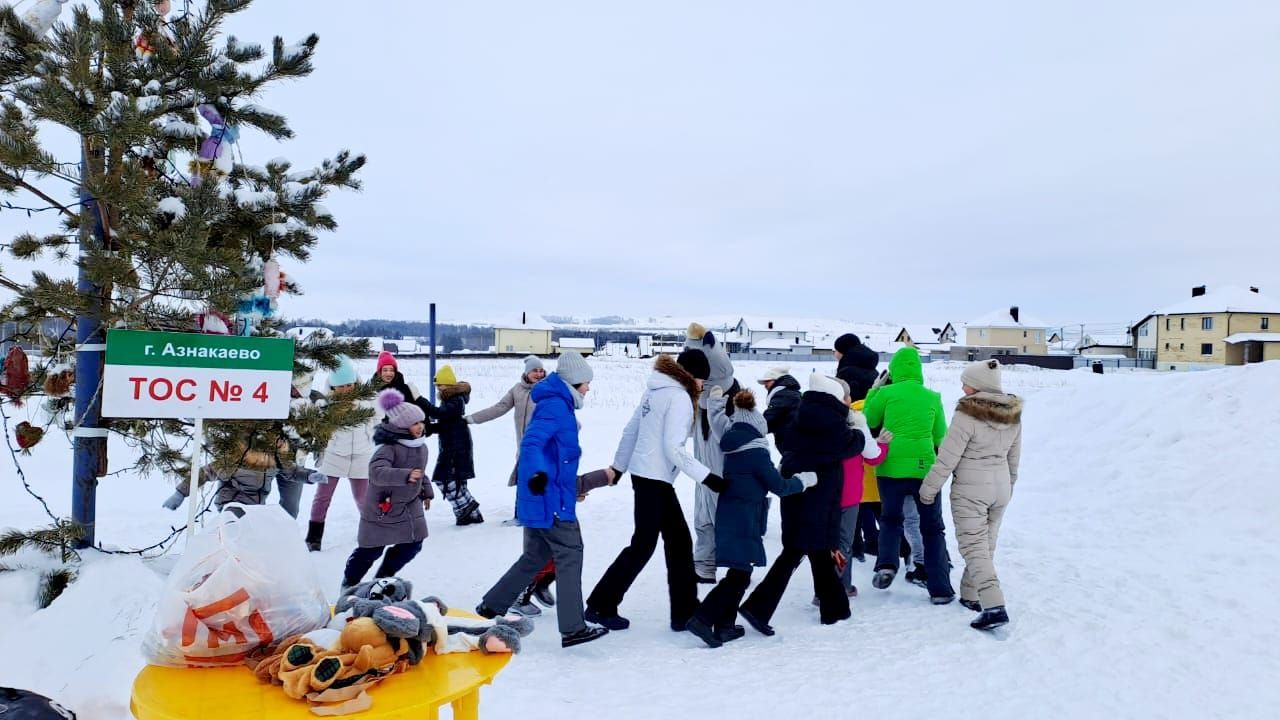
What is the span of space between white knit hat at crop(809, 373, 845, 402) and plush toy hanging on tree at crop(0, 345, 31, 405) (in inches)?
199

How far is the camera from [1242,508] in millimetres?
7617

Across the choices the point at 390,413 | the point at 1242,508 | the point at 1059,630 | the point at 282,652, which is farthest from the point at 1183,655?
the point at 390,413

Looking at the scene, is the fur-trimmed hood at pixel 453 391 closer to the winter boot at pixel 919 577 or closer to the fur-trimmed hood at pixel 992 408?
the winter boot at pixel 919 577

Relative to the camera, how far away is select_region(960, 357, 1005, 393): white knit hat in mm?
5438

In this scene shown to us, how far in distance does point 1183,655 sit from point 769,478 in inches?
107

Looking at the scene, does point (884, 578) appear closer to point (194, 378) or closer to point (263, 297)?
point (263, 297)

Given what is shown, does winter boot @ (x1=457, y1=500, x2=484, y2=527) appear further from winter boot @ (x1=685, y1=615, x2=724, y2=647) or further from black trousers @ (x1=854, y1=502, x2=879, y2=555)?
black trousers @ (x1=854, y1=502, x2=879, y2=555)

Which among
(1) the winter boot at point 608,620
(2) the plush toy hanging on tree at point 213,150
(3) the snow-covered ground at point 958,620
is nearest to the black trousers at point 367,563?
(3) the snow-covered ground at point 958,620

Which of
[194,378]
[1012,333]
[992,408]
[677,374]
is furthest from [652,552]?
[1012,333]

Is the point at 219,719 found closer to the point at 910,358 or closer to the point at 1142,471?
the point at 910,358

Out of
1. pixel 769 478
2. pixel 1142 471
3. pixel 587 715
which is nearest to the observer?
pixel 587 715

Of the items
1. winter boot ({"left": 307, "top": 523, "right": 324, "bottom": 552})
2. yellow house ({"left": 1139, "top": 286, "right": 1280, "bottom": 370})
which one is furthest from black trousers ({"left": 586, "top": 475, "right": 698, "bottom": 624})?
yellow house ({"left": 1139, "top": 286, "right": 1280, "bottom": 370})

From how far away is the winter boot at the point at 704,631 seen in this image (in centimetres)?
490

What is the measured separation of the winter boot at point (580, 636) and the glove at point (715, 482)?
120 cm
